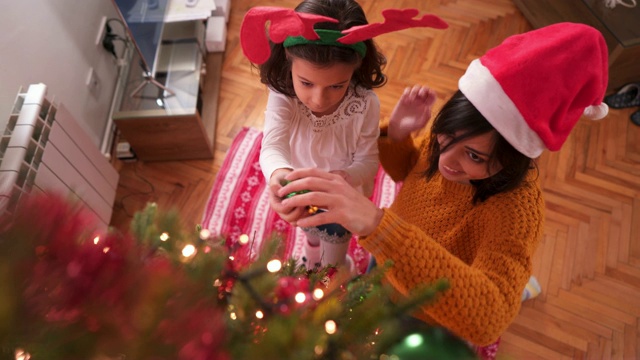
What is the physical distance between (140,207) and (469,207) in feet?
4.87

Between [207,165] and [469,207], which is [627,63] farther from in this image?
[207,165]

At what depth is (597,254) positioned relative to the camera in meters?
1.78

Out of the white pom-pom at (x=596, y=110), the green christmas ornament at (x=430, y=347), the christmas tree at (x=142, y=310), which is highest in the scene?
the white pom-pom at (x=596, y=110)

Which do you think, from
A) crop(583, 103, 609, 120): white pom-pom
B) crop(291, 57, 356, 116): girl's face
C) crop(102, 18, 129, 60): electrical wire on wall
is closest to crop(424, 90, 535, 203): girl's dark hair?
crop(583, 103, 609, 120): white pom-pom

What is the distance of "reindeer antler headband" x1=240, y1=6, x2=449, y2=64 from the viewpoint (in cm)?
73

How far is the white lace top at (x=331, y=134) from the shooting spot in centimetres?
103

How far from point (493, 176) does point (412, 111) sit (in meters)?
0.33

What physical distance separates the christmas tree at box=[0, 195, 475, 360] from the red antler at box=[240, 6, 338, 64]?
1.57 feet

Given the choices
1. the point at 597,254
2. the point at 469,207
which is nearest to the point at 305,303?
the point at 469,207

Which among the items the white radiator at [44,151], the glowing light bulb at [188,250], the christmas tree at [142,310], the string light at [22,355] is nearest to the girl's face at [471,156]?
the christmas tree at [142,310]

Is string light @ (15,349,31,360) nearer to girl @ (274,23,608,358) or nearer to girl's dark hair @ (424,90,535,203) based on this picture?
girl @ (274,23,608,358)

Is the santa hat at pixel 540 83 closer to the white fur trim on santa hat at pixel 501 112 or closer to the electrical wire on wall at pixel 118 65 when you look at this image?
the white fur trim on santa hat at pixel 501 112

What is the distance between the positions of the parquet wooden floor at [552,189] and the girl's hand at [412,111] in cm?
100

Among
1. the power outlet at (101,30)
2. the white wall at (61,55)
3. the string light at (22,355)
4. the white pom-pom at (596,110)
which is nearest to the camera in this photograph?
the string light at (22,355)
